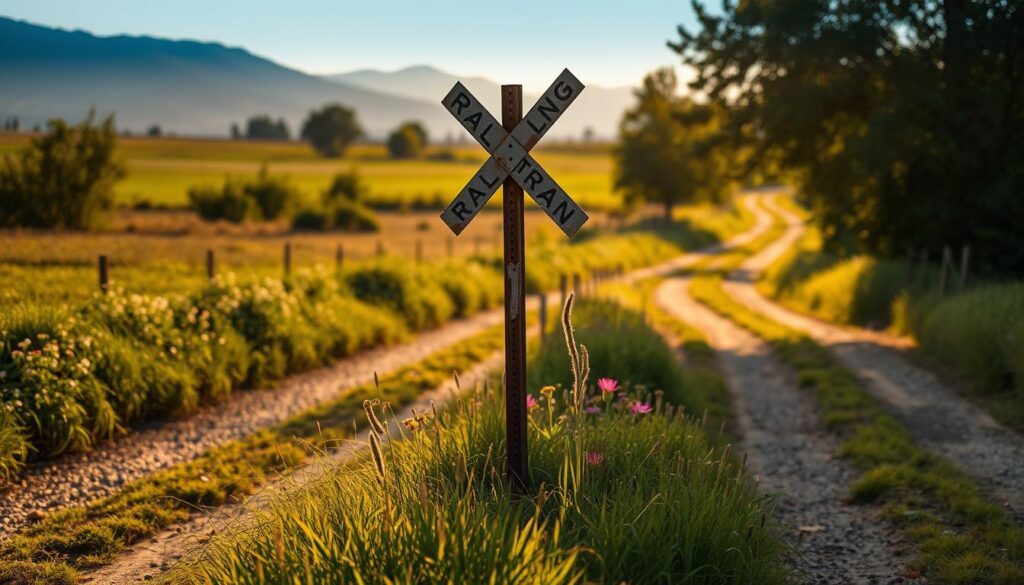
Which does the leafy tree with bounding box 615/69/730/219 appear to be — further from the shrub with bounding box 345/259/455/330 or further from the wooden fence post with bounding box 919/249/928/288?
the shrub with bounding box 345/259/455/330

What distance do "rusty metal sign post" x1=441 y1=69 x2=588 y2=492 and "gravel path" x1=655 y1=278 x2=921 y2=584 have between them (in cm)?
176

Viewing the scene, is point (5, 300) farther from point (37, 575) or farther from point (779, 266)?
point (779, 266)

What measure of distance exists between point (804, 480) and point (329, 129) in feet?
404

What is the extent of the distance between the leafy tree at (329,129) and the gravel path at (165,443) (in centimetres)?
11599

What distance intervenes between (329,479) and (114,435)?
5.00 meters

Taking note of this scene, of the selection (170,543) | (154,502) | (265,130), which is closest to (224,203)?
(154,502)

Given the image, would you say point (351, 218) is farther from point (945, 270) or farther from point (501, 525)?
point (501, 525)

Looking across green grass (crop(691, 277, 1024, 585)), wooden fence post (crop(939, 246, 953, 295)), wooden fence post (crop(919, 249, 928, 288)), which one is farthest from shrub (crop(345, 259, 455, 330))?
wooden fence post (crop(919, 249, 928, 288))

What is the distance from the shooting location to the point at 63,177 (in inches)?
723

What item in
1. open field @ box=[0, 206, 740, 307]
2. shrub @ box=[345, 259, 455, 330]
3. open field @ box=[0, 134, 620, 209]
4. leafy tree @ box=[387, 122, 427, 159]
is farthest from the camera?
leafy tree @ box=[387, 122, 427, 159]

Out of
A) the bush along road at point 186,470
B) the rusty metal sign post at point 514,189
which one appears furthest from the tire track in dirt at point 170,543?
the rusty metal sign post at point 514,189

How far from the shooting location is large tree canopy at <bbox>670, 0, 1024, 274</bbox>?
1609cm

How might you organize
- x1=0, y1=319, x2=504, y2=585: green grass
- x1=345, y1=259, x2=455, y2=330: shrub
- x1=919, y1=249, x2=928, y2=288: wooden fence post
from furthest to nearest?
x1=919, y1=249, x2=928, y2=288: wooden fence post < x1=345, y1=259, x2=455, y2=330: shrub < x1=0, y1=319, x2=504, y2=585: green grass

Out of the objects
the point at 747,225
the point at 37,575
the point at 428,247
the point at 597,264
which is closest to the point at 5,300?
the point at 37,575
